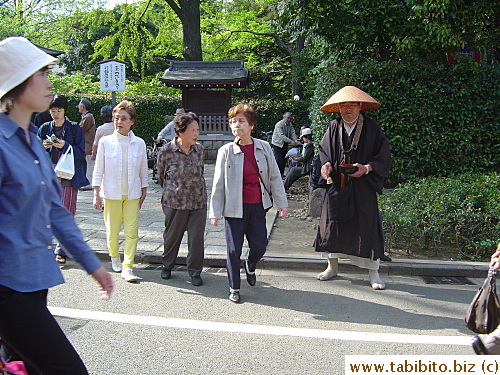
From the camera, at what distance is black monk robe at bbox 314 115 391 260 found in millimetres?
5492

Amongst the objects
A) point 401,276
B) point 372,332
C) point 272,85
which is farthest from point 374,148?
point 272,85

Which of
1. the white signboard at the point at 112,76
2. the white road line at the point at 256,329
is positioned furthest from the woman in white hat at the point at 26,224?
the white signboard at the point at 112,76

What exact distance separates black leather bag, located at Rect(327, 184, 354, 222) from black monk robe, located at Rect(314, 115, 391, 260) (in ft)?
0.24

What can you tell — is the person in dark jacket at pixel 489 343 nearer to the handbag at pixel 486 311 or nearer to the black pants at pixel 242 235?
the handbag at pixel 486 311

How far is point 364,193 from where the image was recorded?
555 centimetres

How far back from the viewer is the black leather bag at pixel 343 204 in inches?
217

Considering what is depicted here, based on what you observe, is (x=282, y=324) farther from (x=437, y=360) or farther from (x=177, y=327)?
(x=437, y=360)

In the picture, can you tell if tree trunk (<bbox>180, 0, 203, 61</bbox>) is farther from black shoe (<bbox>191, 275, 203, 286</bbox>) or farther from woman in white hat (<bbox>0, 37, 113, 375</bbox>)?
woman in white hat (<bbox>0, 37, 113, 375</bbox>)

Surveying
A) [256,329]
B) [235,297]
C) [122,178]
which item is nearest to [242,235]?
[235,297]

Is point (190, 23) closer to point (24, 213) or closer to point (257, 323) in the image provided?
point (257, 323)

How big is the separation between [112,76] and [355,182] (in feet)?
35.1

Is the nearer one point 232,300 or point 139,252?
point 232,300

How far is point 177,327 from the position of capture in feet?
14.4

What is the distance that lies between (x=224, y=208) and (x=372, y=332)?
71.9 inches
